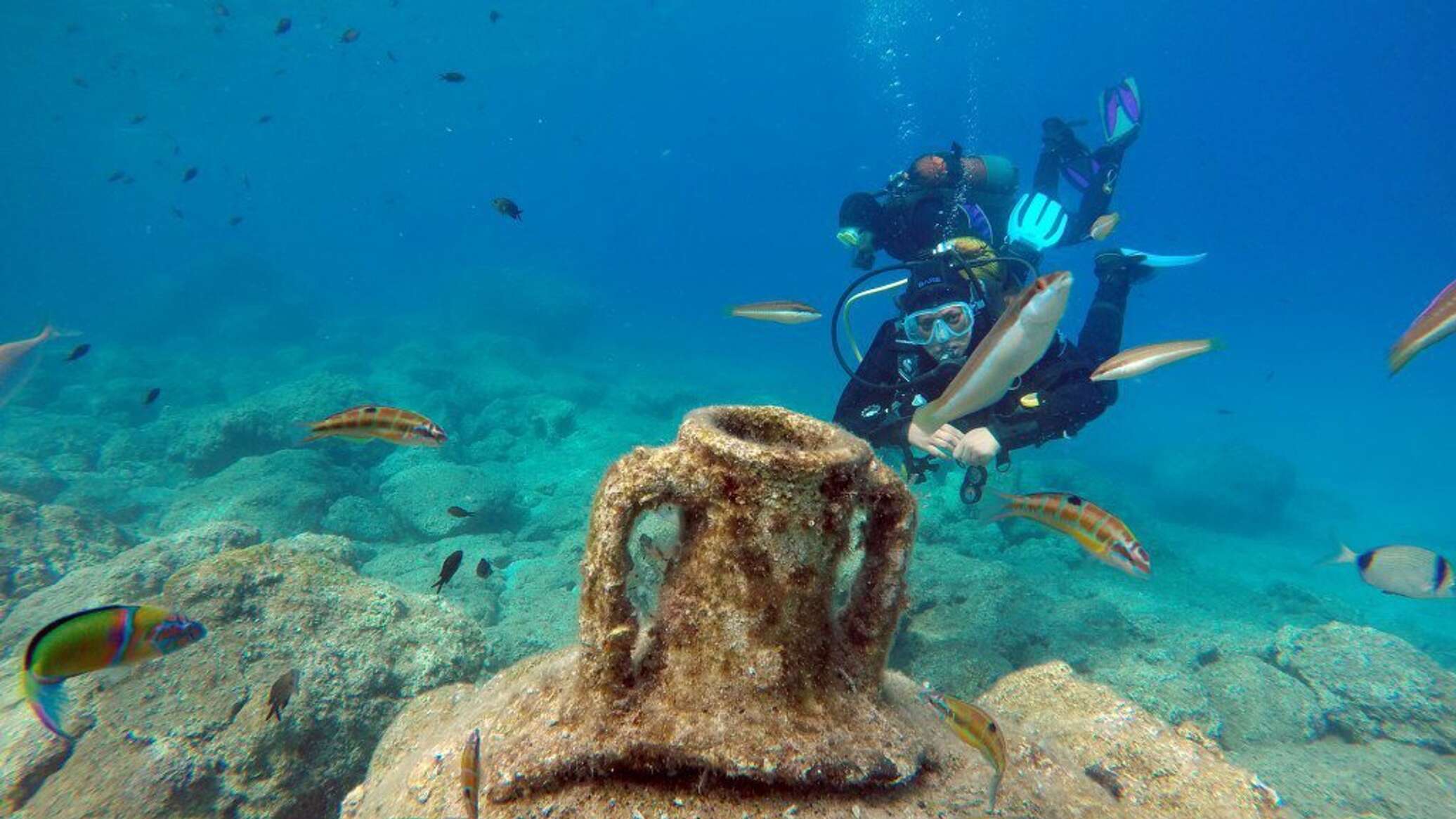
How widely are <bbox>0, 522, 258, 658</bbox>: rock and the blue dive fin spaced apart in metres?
11.0

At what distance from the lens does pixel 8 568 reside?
6961 mm

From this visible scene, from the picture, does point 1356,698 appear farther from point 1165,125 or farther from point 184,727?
point 1165,125

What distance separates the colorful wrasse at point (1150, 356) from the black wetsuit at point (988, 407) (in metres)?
1.88

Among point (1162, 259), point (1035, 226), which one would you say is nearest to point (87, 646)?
point (1035, 226)

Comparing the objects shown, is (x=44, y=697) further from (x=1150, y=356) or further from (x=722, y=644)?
(x=1150, y=356)

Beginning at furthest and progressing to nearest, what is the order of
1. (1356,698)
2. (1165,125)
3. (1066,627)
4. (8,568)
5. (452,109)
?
(452,109) < (1165,125) < (8,568) < (1066,627) < (1356,698)

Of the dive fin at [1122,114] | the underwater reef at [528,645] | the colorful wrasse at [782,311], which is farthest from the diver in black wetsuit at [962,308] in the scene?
the dive fin at [1122,114]

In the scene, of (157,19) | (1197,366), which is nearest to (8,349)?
(157,19)

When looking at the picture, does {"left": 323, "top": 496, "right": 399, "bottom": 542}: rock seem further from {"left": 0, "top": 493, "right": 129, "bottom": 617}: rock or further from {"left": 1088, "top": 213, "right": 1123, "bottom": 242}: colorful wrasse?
{"left": 1088, "top": 213, "right": 1123, "bottom": 242}: colorful wrasse

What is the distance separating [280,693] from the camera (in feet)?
10.5

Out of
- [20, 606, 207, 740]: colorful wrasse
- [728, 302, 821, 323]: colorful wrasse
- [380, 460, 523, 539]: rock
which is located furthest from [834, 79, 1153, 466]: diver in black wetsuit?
[380, 460, 523, 539]: rock

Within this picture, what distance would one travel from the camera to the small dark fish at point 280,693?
126 inches

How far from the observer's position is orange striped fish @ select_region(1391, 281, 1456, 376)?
Result: 2230 millimetres

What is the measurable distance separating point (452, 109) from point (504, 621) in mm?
108404
